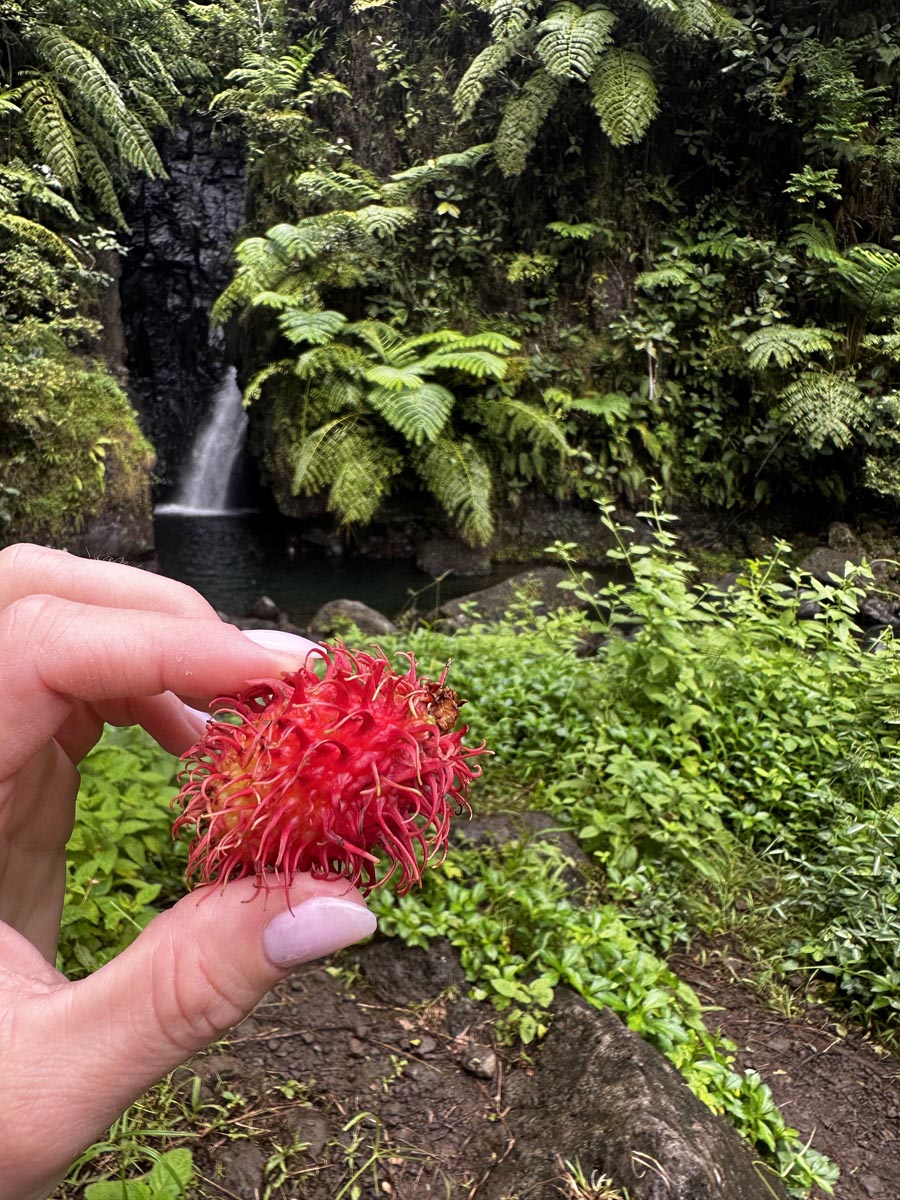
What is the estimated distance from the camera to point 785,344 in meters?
8.91

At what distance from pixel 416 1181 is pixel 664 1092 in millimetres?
567

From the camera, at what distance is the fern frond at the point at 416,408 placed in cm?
878

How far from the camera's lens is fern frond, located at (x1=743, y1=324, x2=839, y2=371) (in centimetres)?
882

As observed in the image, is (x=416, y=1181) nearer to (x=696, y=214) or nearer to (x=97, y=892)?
(x=97, y=892)

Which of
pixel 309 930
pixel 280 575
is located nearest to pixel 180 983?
pixel 309 930

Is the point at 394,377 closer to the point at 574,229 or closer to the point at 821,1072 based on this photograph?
the point at 574,229

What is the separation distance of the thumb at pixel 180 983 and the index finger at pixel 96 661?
1.03 feet

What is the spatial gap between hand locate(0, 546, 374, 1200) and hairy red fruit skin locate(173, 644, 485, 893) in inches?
2.0

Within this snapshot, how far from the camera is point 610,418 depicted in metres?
9.67

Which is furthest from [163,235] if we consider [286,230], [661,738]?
[661,738]

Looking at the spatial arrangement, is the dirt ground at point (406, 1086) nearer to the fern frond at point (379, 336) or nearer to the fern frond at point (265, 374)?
the fern frond at point (265, 374)

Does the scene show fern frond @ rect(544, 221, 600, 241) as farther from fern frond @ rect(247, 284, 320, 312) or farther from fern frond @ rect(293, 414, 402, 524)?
fern frond @ rect(293, 414, 402, 524)

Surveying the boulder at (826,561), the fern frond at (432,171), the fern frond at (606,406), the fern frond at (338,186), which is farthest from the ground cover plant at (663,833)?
the fern frond at (338,186)

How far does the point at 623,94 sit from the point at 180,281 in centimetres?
789
